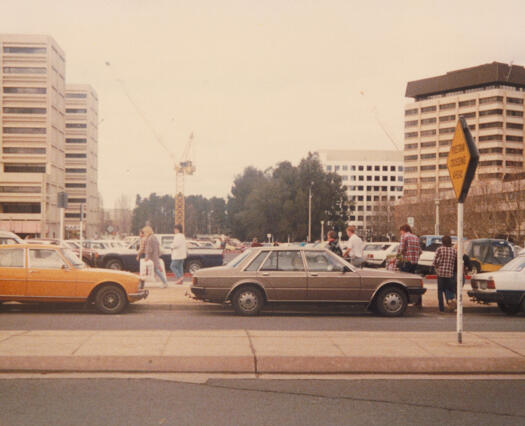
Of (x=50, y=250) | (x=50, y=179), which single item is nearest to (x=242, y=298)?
(x=50, y=250)

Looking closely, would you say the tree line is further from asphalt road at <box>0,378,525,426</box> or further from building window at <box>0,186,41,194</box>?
asphalt road at <box>0,378,525,426</box>

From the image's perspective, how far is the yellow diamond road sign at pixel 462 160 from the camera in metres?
8.13

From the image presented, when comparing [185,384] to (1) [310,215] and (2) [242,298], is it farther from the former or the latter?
(1) [310,215]

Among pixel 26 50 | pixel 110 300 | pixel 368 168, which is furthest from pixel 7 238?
pixel 368 168

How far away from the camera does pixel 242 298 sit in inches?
506

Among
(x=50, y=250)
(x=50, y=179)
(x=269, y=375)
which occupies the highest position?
(x=50, y=179)

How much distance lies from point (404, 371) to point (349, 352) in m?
0.77

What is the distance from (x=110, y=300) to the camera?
42.9 ft

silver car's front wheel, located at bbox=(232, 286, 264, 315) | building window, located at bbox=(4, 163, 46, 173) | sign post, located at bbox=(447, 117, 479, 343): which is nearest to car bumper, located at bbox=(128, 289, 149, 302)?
silver car's front wheel, located at bbox=(232, 286, 264, 315)

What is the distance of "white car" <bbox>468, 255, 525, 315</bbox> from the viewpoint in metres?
13.5

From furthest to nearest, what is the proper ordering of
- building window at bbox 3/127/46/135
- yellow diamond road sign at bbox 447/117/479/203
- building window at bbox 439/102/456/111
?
building window at bbox 439/102/456/111 → building window at bbox 3/127/46/135 → yellow diamond road sign at bbox 447/117/479/203

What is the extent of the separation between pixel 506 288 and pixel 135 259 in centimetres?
1527

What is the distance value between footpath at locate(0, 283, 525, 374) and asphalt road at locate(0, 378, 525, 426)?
44cm

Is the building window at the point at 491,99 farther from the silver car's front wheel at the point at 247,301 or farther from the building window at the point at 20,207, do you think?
the silver car's front wheel at the point at 247,301
